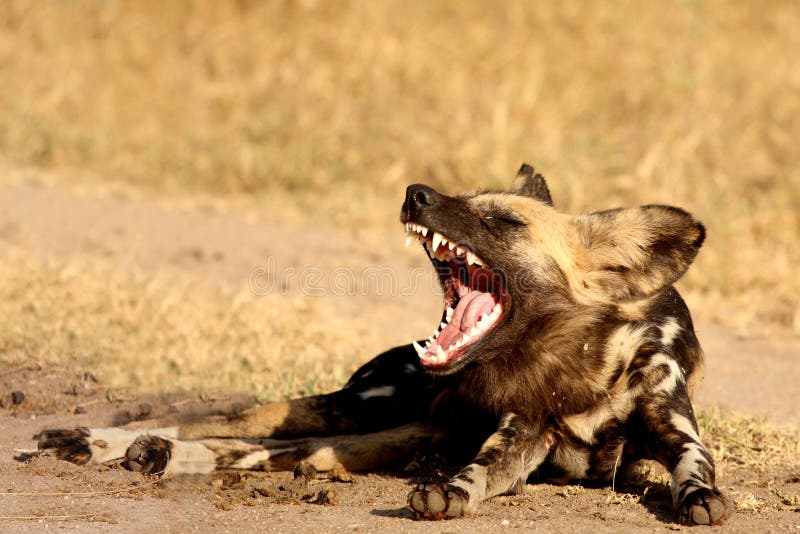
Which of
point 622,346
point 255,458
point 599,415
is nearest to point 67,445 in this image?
point 255,458

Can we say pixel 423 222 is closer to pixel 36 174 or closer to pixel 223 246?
pixel 223 246

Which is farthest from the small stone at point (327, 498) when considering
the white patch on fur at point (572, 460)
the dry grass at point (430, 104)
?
the dry grass at point (430, 104)

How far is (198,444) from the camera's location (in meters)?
3.65

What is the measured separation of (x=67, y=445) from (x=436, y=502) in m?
1.30

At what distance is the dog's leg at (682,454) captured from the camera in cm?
296

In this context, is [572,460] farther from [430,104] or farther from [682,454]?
[430,104]

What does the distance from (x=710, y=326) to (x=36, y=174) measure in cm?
459

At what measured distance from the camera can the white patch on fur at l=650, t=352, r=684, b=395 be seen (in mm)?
3416

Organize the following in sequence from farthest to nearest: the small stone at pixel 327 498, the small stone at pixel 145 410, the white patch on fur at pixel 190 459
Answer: the small stone at pixel 145 410
the white patch on fur at pixel 190 459
the small stone at pixel 327 498

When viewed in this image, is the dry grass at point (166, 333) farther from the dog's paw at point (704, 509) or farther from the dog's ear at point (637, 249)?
the dog's paw at point (704, 509)

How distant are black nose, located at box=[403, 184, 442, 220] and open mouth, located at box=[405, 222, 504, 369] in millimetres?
Result: 39

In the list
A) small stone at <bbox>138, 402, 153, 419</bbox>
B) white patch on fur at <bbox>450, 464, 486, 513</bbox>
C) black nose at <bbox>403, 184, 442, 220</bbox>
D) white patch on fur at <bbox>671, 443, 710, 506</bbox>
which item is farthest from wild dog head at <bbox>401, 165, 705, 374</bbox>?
small stone at <bbox>138, 402, 153, 419</bbox>

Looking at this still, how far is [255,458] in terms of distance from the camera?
12.1 feet

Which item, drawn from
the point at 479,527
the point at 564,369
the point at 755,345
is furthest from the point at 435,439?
the point at 755,345
